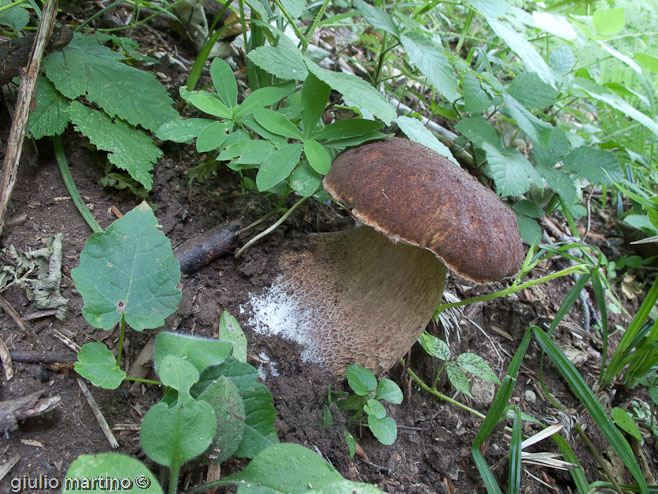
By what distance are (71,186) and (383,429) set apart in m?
1.44

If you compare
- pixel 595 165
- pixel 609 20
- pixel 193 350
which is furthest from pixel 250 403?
pixel 609 20

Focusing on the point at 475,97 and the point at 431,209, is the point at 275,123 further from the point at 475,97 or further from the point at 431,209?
the point at 475,97

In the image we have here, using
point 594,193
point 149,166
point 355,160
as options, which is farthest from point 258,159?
point 594,193

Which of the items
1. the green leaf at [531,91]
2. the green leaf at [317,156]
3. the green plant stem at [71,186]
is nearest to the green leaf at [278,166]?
the green leaf at [317,156]

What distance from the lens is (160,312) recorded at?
1.21m

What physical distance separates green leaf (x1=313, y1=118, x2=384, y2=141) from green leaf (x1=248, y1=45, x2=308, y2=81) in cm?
20

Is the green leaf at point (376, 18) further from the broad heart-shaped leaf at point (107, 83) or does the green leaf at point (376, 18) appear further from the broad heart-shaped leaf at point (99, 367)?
the broad heart-shaped leaf at point (99, 367)

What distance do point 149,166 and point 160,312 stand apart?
2.39ft

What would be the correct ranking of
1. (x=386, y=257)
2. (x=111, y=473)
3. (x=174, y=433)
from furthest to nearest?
1. (x=386, y=257)
2. (x=174, y=433)
3. (x=111, y=473)

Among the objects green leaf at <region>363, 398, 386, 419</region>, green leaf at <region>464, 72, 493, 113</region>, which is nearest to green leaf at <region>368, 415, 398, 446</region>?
green leaf at <region>363, 398, 386, 419</region>

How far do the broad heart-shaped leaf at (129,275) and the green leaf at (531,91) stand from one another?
185 cm

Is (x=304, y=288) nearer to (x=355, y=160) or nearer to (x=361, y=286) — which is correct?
(x=361, y=286)

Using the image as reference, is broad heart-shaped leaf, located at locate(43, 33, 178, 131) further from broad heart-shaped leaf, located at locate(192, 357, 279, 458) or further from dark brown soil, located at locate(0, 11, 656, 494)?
broad heart-shaped leaf, located at locate(192, 357, 279, 458)

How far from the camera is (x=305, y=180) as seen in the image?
1.56 meters
